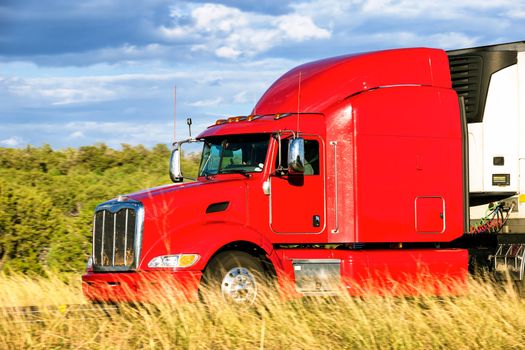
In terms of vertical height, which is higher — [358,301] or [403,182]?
[403,182]

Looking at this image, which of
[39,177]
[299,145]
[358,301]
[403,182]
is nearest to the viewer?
[358,301]

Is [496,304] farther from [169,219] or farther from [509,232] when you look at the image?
[169,219]

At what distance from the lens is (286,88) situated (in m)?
13.6

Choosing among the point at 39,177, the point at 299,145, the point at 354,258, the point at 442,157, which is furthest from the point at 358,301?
the point at 39,177

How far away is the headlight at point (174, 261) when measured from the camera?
36.9 ft

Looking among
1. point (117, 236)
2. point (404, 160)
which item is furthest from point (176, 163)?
point (404, 160)

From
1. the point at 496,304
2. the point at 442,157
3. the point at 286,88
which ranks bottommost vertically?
the point at 496,304

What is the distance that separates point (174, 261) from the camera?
11.3 meters

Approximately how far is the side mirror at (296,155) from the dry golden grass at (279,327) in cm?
180

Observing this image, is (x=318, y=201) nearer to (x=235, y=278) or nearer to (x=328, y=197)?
(x=328, y=197)

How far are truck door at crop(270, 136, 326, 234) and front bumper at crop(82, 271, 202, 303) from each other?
5.59 ft

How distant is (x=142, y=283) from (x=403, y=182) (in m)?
4.13

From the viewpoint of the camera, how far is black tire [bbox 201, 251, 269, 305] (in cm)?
1136

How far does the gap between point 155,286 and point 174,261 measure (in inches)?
15.4
